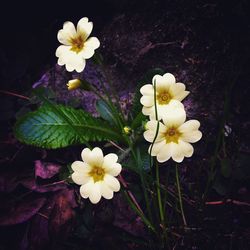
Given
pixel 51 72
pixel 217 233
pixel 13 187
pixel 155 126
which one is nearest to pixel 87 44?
pixel 155 126

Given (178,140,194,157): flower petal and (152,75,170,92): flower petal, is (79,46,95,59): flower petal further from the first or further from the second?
(178,140,194,157): flower petal

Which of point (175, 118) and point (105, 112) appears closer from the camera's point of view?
point (175, 118)

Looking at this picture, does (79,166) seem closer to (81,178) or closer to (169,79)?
(81,178)

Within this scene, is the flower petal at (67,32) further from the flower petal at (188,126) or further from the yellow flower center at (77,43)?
the flower petal at (188,126)

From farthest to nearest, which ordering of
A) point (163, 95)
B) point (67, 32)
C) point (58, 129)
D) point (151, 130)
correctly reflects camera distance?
1. point (58, 129)
2. point (67, 32)
3. point (163, 95)
4. point (151, 130)

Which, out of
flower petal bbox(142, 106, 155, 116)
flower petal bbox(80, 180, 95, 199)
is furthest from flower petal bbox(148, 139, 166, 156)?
flower petal bbox(80, 180, 95, 199)

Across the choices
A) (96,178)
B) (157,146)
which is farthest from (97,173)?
(157,146)
